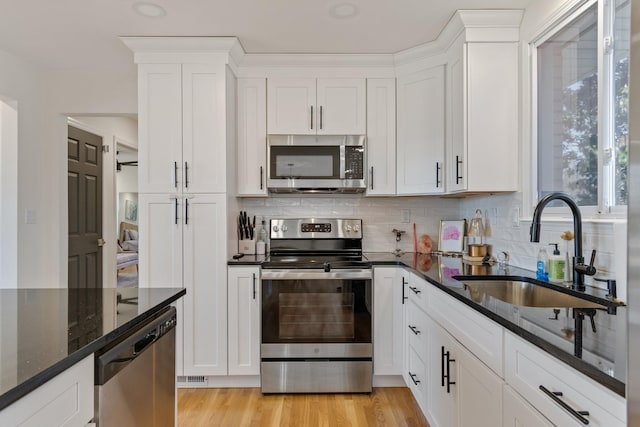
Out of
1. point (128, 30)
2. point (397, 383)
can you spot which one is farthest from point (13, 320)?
point (397, 383)

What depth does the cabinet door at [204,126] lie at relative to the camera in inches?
102

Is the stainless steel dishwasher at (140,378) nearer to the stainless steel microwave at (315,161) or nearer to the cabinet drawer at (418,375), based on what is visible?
the cabinet drawer at (418,375)

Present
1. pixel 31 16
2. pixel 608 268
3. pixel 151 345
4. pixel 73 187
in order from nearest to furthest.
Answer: pixel 151 345, pixel 608 268, pixel 31 16, pixel 73 187

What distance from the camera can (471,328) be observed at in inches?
58.0

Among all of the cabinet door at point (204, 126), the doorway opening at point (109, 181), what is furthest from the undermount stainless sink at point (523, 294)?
the doorway opening at point (109, 181)

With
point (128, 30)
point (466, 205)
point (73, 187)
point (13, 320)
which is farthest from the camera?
point (73, 187)

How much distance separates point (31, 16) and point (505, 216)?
3.16 m

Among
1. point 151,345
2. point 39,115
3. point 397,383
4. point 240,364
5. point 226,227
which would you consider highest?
point 39,115

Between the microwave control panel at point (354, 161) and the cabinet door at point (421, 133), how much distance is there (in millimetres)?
292

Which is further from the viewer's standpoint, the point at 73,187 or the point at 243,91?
the point at 73,187

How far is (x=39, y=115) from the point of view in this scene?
3.14 m

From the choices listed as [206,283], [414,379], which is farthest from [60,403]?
[414,379]

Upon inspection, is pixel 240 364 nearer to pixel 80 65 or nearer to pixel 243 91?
pixel 243 91

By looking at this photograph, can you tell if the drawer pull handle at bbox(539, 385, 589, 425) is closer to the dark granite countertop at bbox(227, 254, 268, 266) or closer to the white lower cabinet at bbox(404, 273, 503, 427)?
the white lower cabinet at bbox(404, 273, 503, 427)
